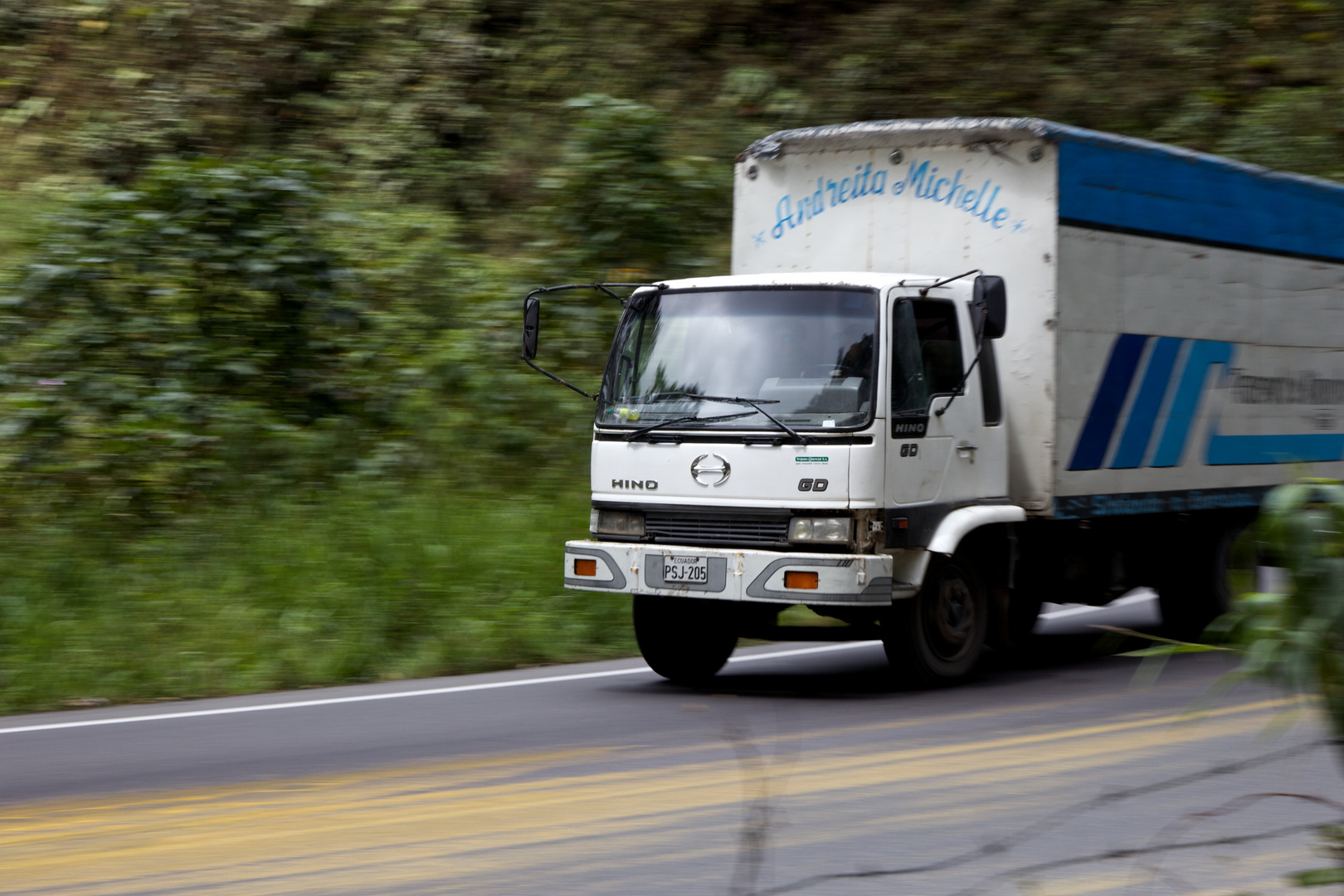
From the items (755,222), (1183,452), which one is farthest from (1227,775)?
(755,222)

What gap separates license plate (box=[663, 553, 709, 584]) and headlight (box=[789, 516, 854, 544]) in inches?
19.9

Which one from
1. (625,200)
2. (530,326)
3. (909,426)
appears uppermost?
(625,200)

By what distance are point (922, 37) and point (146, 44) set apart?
10.4 m

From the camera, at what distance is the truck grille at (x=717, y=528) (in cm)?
862

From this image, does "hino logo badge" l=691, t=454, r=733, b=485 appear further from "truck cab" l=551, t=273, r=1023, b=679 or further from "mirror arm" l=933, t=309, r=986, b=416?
"mirror arm" l=933, t=309, r=986, b=416

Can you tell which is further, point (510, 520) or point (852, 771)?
point (510, 520)

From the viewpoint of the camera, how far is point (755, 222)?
10.5 meters

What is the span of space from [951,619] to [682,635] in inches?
61.3

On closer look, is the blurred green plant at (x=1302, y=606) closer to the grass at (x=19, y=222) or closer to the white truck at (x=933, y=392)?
the white truck at (x=933, y=392)

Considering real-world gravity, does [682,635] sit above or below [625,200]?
below

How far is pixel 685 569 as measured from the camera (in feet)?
28.8

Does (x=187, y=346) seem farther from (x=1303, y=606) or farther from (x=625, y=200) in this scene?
(x=1303, y=606)

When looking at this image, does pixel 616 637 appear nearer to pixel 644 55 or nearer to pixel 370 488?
pixel 370 488

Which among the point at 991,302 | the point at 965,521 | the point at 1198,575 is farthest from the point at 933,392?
the point at 1198,575
